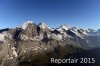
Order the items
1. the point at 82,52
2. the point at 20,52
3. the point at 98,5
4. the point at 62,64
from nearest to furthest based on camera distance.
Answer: the point at 98,5
the point at 62,64
the point at 82,52
the point at 20,52

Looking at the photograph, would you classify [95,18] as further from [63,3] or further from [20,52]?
[20,52]

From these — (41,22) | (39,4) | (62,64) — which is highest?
(39,4)

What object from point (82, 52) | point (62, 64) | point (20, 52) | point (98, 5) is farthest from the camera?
point (20, 52)

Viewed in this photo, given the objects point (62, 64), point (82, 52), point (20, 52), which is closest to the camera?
point (62, 64)

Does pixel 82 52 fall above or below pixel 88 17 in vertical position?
below

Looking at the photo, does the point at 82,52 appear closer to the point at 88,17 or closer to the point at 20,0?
the point at 88,17

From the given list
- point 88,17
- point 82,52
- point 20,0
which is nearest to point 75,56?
point 82,52

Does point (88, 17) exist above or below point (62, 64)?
above

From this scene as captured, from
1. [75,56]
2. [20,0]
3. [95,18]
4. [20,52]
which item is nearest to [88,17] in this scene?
[95,18]

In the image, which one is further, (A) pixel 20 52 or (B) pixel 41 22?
(A) pixel 20 52
